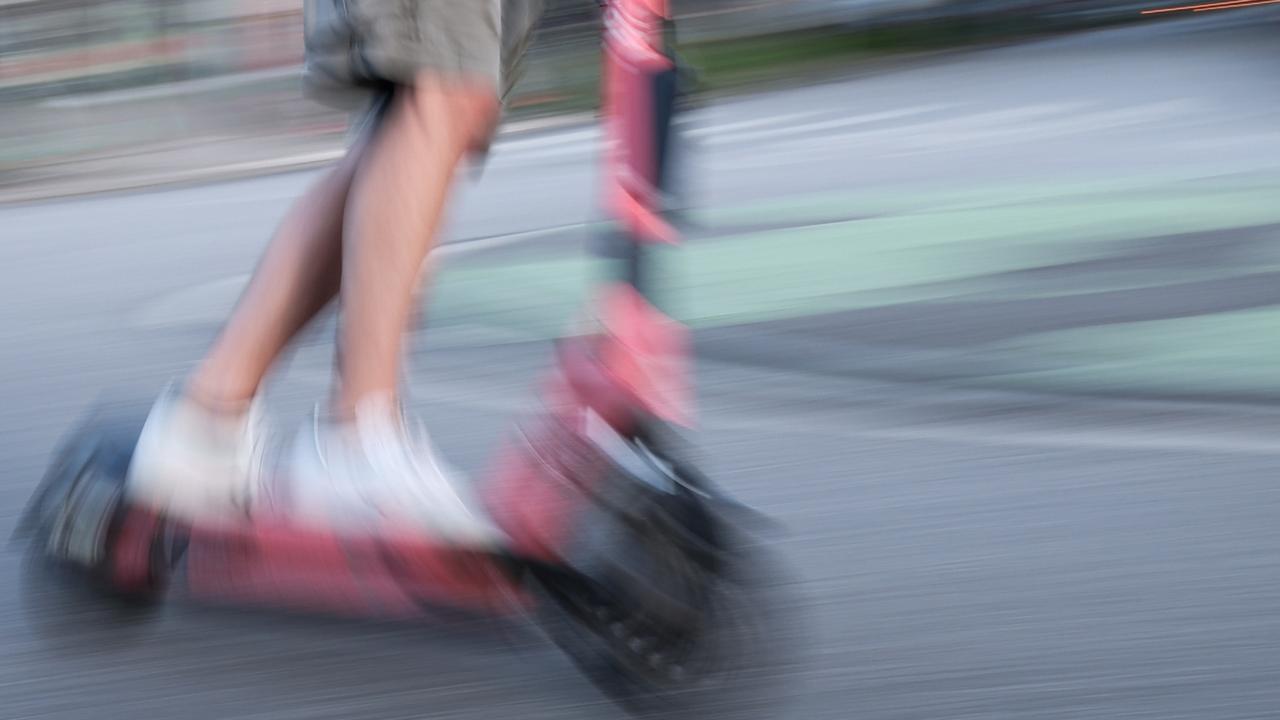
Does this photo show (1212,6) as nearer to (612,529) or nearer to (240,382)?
(240,382)

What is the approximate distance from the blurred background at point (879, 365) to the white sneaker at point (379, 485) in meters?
0.26

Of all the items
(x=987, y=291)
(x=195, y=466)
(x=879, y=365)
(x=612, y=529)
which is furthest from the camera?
(x=987, y=291)

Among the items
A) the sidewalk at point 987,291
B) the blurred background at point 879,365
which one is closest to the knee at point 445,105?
the blurred background at point 879,365

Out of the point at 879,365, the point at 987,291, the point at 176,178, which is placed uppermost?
the point at 879,365

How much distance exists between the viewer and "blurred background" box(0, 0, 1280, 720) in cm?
243

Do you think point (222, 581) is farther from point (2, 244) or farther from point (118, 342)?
point (2, 244)

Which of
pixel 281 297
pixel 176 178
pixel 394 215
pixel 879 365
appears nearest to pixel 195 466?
pixel 281 297

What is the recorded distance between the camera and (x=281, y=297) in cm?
240

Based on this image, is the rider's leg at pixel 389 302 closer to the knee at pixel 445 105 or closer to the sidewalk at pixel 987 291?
the knee at pixel 445 105

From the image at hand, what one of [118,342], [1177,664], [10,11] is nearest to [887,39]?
[10,11]

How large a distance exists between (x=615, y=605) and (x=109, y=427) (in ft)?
2.66

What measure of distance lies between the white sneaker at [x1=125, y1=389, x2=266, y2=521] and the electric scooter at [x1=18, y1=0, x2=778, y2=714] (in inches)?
0.9

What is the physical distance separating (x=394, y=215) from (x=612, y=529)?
46cm

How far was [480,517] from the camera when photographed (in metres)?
2.20
